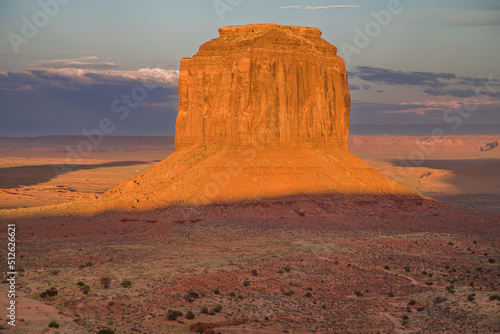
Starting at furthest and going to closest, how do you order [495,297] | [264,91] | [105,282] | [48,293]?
[264,91] → [105,282] → [495,297] → [48,293]

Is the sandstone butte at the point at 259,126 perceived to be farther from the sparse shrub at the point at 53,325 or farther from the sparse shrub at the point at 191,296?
the sparse shrub at the point at 53,325

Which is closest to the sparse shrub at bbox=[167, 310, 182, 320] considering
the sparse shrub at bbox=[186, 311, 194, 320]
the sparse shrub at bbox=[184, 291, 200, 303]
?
the sparse shrub at bbox=[186, 311, 194, 320]

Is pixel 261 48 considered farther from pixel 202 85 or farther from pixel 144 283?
pixel 144 283

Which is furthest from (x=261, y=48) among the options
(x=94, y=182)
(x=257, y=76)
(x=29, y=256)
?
(x=94, y=182)

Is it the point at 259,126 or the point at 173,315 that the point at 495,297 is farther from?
the point at 259,126

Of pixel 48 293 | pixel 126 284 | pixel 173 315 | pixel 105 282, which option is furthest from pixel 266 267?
pixel 48 293

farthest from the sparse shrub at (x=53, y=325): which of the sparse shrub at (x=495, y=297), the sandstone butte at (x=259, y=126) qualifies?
the sandstone butte at (x=259, y=126)
